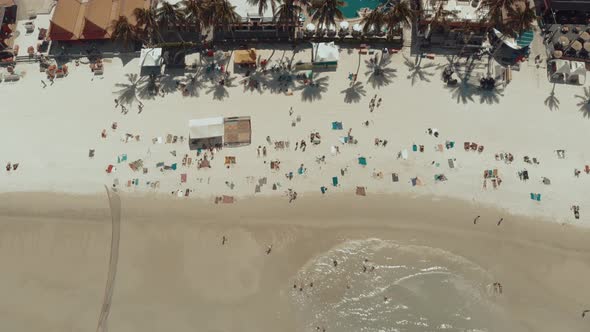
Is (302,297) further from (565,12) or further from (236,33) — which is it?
(565,12)

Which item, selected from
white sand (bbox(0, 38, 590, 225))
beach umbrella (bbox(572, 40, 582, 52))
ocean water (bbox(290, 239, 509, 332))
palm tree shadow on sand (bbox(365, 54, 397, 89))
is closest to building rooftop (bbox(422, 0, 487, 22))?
white sand (bbox(0, 38, 590, 225))

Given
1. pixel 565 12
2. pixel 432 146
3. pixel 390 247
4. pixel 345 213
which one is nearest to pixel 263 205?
pixel 345 213

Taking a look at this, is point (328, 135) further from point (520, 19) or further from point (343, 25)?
→ point (520, 19)

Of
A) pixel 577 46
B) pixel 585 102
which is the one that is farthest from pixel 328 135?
pixel 577 46

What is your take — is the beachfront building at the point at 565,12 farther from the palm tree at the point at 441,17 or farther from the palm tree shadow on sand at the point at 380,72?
the palm tree shadow on sand at the point at 380,72

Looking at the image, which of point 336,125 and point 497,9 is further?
point 336,125

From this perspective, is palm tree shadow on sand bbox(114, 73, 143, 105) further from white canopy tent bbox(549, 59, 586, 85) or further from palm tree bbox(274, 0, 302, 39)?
white canopy tent bbox(549, 59, 586, 85)

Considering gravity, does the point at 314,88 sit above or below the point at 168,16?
below
